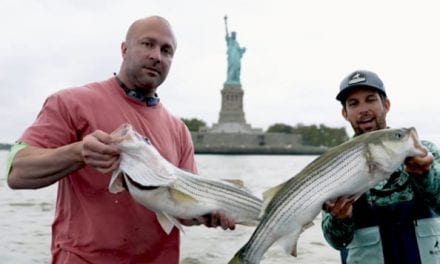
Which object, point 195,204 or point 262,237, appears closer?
point 195,204

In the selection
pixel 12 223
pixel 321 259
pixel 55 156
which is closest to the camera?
pixel 55 156

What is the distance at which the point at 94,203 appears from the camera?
321 cm

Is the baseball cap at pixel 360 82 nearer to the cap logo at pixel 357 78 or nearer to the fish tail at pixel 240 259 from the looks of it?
the cap logo at pixel 357 78

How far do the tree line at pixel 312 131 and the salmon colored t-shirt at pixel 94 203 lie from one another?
95.3m

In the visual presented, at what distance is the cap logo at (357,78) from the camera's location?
12.9ft

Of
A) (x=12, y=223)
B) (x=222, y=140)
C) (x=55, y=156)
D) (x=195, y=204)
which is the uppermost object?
(x=222, y=140)

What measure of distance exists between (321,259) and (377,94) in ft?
22.1

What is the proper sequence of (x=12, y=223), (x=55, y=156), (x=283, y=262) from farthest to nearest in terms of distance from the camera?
(x=12, y=223)
(x=283, y=262)
(x=55, y=156)

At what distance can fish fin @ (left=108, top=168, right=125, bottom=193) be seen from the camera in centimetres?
295

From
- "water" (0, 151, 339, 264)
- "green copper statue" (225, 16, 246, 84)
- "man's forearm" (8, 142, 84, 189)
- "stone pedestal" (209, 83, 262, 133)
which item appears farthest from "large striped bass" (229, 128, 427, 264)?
"stone pedestal" (209, 83, 262, 133)

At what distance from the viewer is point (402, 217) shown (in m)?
3.74

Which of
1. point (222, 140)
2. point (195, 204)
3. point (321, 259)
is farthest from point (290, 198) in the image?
point (222, 140)

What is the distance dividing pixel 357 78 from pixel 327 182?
911mm

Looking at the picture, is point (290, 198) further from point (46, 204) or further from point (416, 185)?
point (46, 204)
